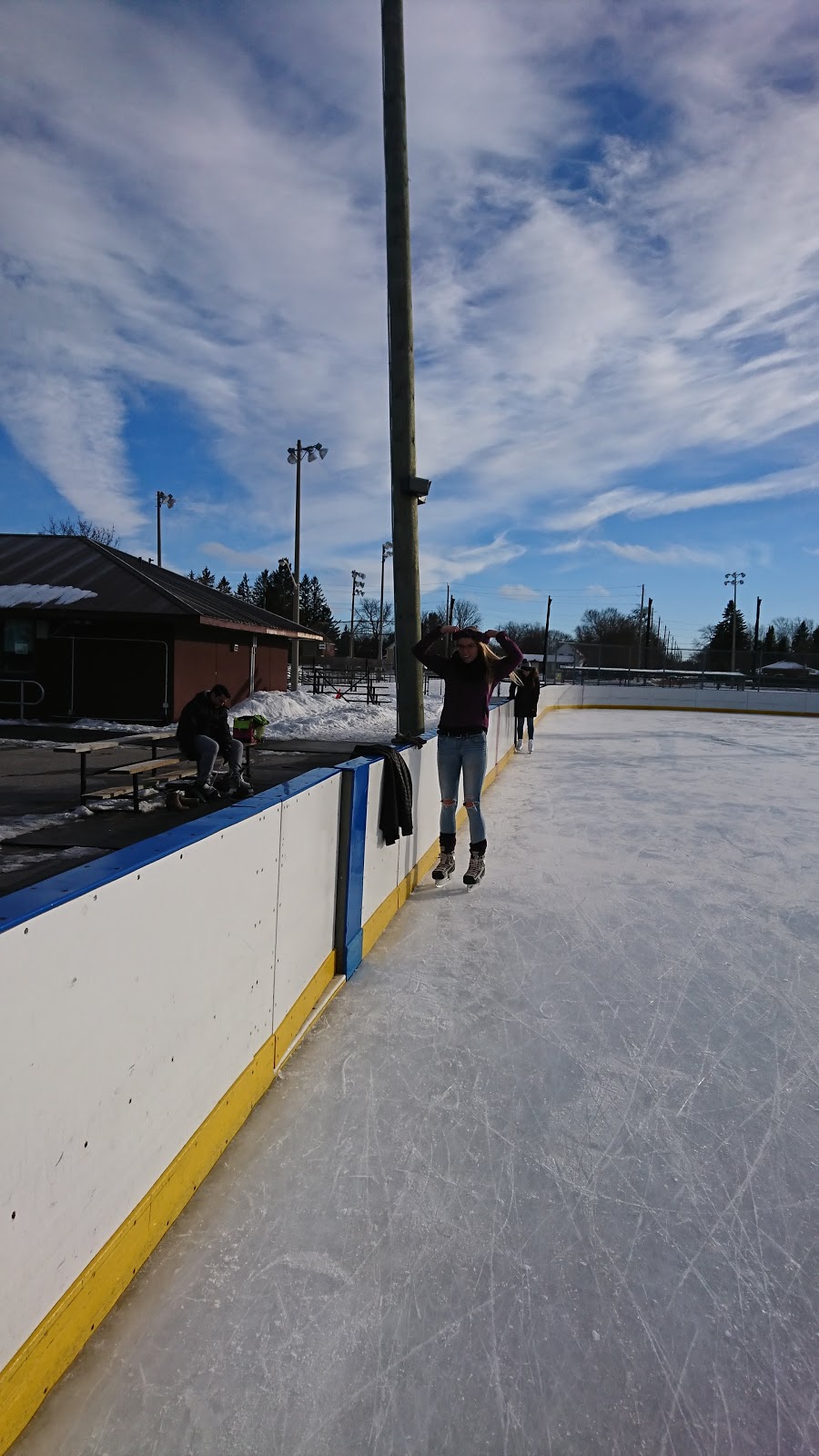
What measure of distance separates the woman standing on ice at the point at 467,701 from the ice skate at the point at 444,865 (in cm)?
28

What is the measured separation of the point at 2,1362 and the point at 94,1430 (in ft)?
0.82

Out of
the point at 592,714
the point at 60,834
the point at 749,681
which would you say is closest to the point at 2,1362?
the point at 60,834

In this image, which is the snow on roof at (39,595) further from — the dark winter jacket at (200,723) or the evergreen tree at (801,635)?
the evergreen tree at (801,635)

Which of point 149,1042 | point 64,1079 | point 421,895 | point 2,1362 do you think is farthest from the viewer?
point 421,895

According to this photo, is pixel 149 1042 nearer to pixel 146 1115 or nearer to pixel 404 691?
pixel 146 1115

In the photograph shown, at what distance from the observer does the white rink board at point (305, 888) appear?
2770 mm

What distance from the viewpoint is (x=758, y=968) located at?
384cm

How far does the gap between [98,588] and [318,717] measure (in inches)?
206

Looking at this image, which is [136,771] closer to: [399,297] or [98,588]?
[399,297]

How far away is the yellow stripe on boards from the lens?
1.43 meters

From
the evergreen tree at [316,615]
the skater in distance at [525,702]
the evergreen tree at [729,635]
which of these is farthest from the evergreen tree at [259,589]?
the skater in distance at [525,702]

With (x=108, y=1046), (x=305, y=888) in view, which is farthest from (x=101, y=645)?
(x=108, y=1046)

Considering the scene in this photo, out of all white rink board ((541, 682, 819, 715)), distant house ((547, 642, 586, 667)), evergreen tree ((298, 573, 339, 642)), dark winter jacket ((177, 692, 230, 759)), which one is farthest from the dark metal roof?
evergreen tree ((298, 573, 339, 642))

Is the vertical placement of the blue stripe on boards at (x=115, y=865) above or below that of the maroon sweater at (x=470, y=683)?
below
